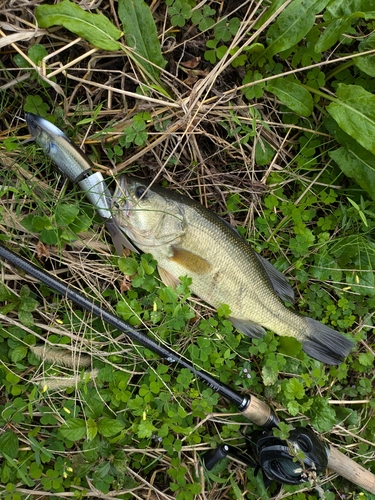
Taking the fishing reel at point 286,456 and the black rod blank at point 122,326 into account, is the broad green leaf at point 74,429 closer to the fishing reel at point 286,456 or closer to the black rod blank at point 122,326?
the black rod blank at point 122,326

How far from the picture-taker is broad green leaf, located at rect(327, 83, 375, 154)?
302 centimetres

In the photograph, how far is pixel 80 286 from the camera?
9.99 ft

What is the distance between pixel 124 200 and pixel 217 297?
3.05 ft

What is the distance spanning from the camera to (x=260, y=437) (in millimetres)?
3051

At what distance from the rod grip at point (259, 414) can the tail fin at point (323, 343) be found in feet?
1.73

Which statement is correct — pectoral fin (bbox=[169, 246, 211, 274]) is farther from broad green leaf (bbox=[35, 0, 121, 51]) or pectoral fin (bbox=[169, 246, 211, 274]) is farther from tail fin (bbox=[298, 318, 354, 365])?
broad green leaf (bbox=[35, 0, 121, 51])

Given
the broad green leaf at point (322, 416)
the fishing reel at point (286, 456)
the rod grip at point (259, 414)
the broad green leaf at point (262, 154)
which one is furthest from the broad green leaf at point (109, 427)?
the broad green leaf at point (262, 154)

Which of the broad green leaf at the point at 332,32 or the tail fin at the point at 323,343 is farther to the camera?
the tail fin at the point at 323,343

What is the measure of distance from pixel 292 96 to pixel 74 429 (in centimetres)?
272

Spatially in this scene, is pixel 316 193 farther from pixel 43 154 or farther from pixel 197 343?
pixel 43 154

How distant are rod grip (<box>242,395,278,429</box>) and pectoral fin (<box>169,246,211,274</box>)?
931 millimetres

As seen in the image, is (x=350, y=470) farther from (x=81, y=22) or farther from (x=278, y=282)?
(x=81, y=22)

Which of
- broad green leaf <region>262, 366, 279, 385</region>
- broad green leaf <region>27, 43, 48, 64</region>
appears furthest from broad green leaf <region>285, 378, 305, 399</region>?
broad green leaf <region>27, 43, 48, 64</region>

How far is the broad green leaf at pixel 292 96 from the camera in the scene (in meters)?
3.19
